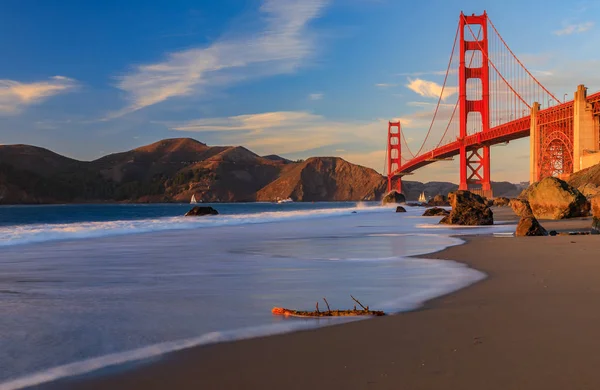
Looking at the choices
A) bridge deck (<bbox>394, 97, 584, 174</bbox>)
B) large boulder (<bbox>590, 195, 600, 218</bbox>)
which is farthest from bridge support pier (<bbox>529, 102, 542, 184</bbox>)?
large boulder (<bbox>590, 195, 600, 218</bbox>)

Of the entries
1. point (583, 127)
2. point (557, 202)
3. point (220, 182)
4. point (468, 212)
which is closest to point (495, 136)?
point (583, 127)

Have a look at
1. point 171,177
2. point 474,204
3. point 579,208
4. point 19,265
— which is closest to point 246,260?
point 19,265

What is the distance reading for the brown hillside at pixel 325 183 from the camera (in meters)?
181

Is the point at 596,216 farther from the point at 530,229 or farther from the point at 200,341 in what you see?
the point at 200,341

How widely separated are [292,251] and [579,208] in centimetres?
1399

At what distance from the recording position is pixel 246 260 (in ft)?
33.8

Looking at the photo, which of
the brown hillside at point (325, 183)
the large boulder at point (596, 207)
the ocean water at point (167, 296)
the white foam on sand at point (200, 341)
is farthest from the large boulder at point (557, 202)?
the brown hillside at point (325, 183)

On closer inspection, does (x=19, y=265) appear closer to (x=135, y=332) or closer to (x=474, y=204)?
(x=135, y=332)

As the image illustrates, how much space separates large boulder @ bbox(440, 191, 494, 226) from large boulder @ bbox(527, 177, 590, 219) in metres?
2.05

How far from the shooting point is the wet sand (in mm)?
2951

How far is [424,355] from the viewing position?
342 cm

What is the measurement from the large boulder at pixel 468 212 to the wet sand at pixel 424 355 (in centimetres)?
1620

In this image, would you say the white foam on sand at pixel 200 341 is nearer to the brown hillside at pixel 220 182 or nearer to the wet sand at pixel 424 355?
the wet sand at pixel 424 355

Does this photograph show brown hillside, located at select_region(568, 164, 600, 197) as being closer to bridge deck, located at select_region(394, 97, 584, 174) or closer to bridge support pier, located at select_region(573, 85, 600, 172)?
bridge support pier, located at select_region(573, 85, 600, 172)
